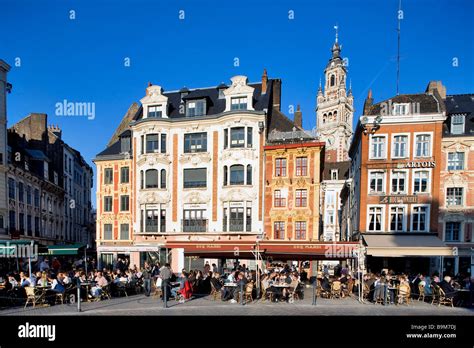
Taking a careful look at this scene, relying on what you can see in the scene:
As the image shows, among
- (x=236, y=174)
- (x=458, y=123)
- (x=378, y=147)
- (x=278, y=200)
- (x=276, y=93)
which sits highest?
(x=276, y=93)

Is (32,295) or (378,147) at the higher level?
(378,147)

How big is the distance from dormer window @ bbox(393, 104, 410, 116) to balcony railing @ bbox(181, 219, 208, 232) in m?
15.2

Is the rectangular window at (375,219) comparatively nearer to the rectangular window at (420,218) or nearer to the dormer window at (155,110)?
the rectangular window at (420,218)

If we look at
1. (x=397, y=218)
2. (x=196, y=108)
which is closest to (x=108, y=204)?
(x=196, y=108)

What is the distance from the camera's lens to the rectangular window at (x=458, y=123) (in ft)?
47.4

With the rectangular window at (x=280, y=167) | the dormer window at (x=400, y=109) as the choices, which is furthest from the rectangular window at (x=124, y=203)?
the dormer window at (x=400, y=109)

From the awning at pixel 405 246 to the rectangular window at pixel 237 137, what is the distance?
34.8 feet

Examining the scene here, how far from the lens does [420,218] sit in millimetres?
18078

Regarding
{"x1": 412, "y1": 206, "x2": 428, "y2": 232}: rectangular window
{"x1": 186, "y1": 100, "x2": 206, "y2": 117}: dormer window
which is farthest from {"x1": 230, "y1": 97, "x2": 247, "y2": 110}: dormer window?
{"x1": 412, "y1": 206, "x2": 428, "y2": 232}: rectangular window

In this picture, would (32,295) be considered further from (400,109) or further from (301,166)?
(400,109)

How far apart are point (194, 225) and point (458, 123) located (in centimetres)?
1711

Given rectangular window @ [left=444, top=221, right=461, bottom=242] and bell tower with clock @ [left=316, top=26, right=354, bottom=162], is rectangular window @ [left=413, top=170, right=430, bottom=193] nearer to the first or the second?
rectangular window @ [left=444, top=221, right=461, bottom=242]
